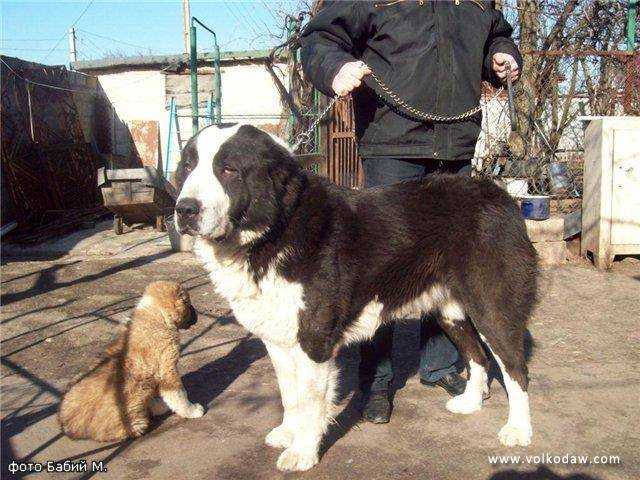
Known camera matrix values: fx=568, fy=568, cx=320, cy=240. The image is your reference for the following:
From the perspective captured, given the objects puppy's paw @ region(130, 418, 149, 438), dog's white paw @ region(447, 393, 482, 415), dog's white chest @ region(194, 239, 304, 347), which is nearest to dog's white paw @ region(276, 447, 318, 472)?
dog's white chest @ region(194, 239, 304, 347)

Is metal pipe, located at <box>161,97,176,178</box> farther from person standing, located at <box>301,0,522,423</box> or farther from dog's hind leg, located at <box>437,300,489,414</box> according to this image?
dog's hind leg, located at <box>437,300,489,414</box>

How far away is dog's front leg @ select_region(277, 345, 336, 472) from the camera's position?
262 cm

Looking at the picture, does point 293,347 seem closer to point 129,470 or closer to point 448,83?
point 129,470

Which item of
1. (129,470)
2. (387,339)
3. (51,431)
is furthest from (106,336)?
(387,339)

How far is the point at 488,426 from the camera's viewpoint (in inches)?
119

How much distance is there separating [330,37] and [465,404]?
2.15 metres

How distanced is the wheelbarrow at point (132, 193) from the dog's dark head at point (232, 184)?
6.44m

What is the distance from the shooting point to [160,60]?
1183 centimetres

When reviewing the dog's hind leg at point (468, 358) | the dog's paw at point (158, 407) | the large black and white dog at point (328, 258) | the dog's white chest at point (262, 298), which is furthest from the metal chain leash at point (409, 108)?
the dog's paw at point (158, 407)

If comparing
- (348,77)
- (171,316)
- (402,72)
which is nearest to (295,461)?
(171,316)

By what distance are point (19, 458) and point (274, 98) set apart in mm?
9674

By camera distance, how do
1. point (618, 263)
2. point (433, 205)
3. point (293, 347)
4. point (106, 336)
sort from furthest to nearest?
point (618, 263)
point (106, 336)
point (433, 205)
point (293, 347)

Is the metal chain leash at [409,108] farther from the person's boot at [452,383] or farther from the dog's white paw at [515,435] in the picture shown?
the dog's white paw at [515,435]

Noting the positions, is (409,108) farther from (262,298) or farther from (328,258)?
(262,298)
